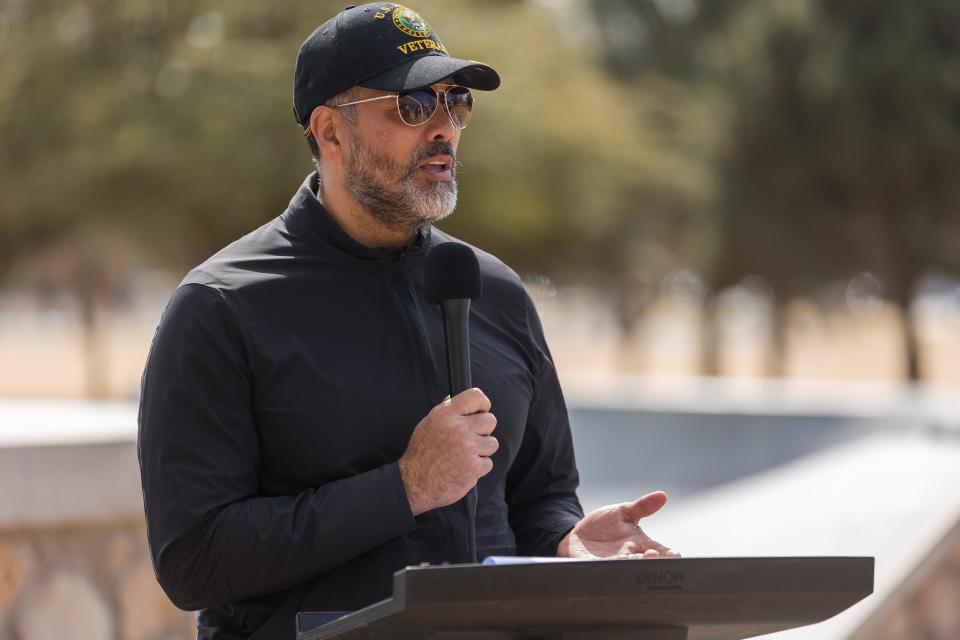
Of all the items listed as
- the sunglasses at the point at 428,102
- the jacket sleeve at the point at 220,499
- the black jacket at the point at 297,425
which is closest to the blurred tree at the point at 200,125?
the sunglasses at the point at 428,102

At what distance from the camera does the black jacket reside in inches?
104

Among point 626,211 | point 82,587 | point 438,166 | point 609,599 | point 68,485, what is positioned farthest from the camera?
point 626,211

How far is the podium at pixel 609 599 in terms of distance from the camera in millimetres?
2113

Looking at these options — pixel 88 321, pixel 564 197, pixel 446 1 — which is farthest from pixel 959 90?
pixel 88 321

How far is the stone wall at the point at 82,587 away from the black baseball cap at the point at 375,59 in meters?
2.59

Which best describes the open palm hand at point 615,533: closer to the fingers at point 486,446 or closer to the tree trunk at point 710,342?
the fingers at point 486,446

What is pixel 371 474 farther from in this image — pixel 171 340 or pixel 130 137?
pixel 130 137

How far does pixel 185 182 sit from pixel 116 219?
1.71 metres

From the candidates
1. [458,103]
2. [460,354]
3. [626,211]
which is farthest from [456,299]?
[626,211]

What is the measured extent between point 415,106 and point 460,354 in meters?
0.54

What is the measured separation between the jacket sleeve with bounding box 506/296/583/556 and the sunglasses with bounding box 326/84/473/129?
47 centimetres

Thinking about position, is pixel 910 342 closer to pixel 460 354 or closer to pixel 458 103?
pixel 458 103

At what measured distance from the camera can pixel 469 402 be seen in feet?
8.26

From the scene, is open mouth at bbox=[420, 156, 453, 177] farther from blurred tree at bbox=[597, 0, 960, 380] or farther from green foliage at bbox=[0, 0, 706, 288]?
blurred tree at bbox=[597, 0, 960, 380]
